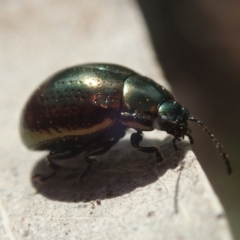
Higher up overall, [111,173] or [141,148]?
[141,148]

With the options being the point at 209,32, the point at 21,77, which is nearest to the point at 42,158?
the point at 21,77

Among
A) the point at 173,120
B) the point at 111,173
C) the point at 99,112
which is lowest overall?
the point at 111,173

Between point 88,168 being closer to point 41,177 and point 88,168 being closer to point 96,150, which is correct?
point 96,150

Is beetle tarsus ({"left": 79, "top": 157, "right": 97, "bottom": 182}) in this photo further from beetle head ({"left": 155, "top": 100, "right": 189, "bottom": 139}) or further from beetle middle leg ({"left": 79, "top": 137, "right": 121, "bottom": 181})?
beetle head ({"left": 155, "top": 100, "right": 189, "bottom": 139})

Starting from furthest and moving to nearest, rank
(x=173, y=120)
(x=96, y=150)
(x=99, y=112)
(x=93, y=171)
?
(x=93, y=171), (x=96, y=150), (x=99, y=112), (x=173, y=120)

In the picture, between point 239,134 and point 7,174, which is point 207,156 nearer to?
point 239,134

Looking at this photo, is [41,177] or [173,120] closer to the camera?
[173,120]

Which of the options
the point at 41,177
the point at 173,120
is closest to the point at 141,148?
the point at 173,120

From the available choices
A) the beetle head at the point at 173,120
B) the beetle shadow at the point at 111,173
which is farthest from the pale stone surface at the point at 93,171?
the beetle head at the point at 173,120
